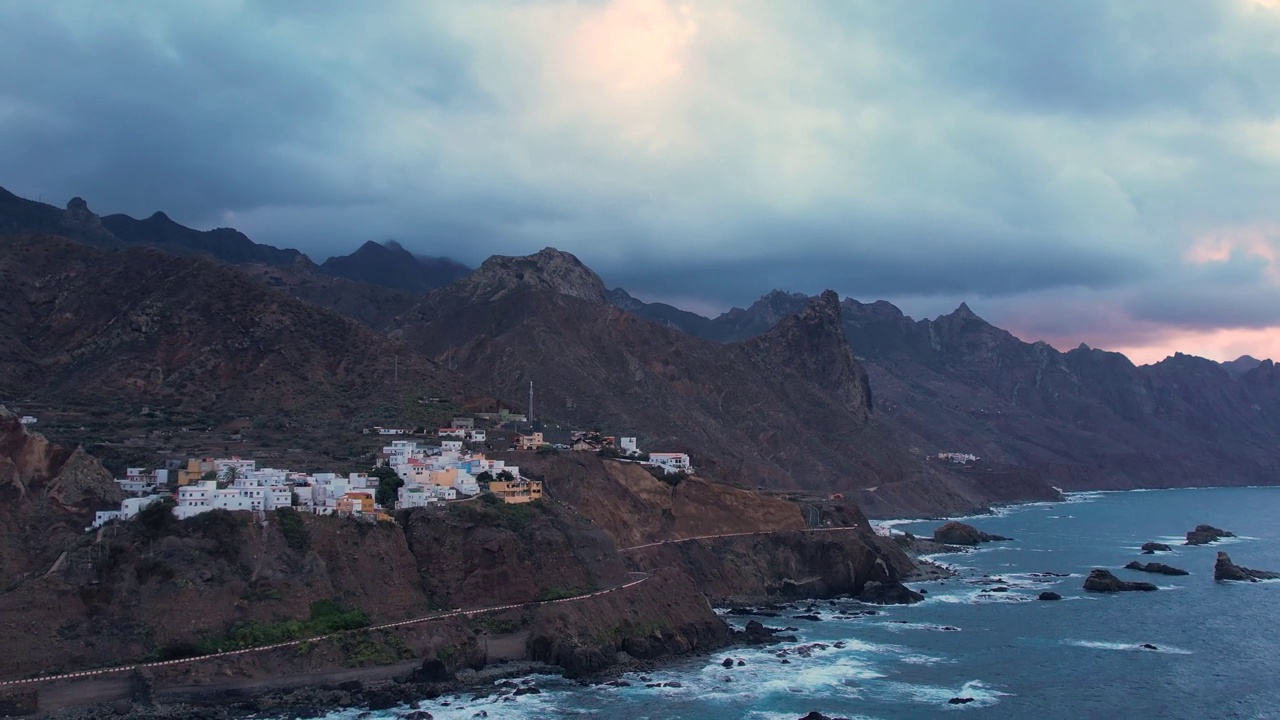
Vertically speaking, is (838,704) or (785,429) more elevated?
(785,429)

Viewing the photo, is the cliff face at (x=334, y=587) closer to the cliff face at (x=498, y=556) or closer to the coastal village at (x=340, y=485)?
the cliff face at (x=498, y=556)

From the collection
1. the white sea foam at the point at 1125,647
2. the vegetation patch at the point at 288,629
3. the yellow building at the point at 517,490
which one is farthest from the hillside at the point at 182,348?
the white sea foam at the point at 1125,647

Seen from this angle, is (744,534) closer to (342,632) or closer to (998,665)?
(998,665)

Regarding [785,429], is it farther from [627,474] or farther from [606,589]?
[606,589]

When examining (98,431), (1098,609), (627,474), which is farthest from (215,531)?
(1098,609)

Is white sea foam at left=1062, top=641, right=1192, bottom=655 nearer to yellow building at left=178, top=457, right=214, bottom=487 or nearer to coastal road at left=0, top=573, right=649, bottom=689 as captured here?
coastal road at left=0, top=573, right=649, bottom=689

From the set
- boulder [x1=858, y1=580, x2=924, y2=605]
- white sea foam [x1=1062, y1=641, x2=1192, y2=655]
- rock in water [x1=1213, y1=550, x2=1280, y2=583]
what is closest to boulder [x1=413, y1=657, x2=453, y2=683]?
white sea foam [x1=1062, y1=641, x2=1192, y2=655]

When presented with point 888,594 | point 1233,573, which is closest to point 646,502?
point 888,594
